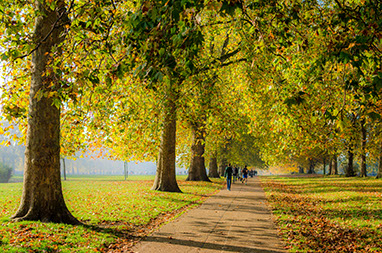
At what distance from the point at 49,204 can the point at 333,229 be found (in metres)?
8.53

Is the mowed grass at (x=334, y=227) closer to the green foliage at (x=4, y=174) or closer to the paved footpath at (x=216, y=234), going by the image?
the paved footpath at (x=216, y=234)

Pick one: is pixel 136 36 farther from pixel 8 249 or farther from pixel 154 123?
pixel 154 123

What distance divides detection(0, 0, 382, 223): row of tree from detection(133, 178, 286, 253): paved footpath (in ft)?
10.7

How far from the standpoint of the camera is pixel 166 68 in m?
4.48

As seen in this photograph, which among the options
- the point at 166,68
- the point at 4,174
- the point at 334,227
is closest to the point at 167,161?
the point at 334,227

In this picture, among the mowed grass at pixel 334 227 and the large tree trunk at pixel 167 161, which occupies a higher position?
the large tree trunk at pixel 167 161

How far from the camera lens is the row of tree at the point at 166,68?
4.46 meters

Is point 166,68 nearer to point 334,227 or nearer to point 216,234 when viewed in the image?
point 216,234

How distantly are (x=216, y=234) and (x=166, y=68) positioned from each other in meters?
5.65

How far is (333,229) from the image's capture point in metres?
9.58

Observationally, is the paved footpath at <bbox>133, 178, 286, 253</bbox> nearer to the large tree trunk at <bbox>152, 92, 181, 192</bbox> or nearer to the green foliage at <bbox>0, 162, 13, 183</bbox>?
the large tree trunk at <bbox>152, 92, 181, 192</bbox>

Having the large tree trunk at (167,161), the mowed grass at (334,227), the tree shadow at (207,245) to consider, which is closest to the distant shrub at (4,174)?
the large tree trunk at (167,161)

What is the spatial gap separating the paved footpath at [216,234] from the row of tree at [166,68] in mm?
3266

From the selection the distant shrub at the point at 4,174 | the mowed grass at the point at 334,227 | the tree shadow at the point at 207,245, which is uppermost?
the tree shadow at the point at 207,245
